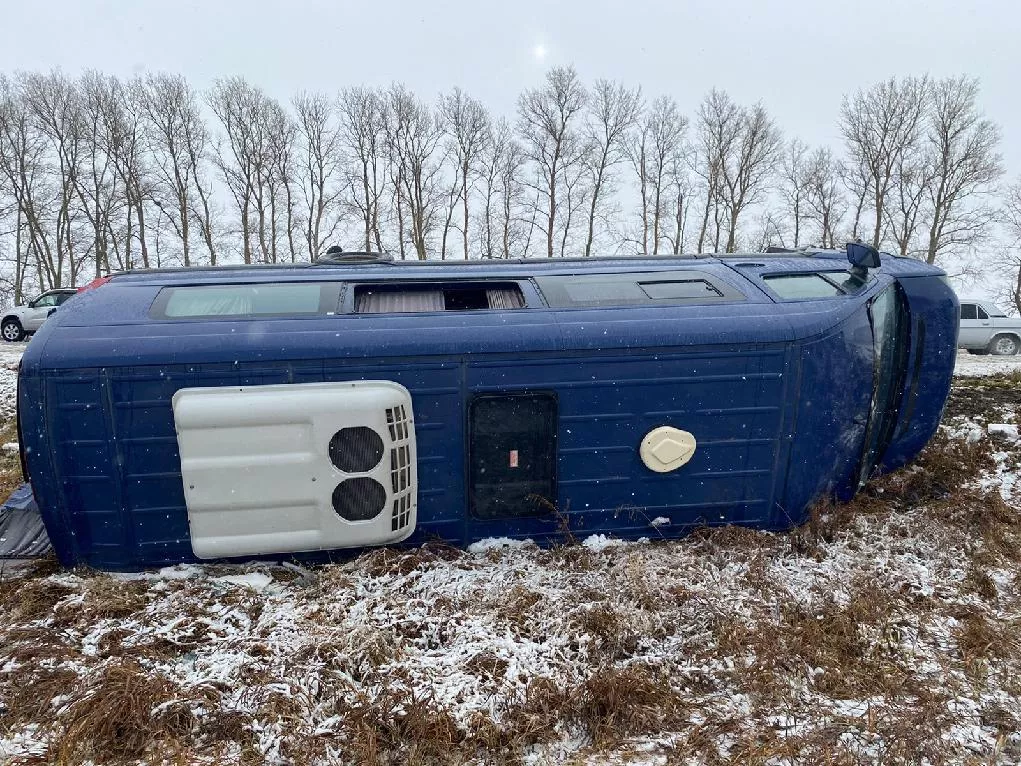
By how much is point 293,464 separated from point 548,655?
2.01m

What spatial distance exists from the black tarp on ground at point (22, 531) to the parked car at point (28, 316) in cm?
1578

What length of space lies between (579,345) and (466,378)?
836mm

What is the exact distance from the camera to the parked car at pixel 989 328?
15.4 m

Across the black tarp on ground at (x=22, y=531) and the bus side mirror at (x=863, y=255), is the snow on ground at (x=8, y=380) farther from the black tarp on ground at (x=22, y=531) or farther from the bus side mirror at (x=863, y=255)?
the bus side mirror at (x=863, y=255)

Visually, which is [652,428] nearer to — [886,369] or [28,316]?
[886,369]

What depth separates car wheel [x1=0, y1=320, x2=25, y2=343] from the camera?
17875mm

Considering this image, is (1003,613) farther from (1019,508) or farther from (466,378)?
(466,378)

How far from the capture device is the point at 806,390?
457 cm

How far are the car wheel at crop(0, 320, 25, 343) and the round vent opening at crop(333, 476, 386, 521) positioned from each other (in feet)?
62.8

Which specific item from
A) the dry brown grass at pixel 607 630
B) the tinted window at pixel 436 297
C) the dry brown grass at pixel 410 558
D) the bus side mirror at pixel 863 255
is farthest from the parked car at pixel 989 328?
the dry brown grass at pixel 410 558

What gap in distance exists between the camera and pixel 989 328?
50.8 feet

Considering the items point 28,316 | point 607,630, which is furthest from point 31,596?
point 28,316

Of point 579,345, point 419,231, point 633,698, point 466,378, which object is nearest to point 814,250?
point 579,345

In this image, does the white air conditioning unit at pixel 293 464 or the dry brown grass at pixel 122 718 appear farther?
the white air conditioning unit at pixel 293 464
